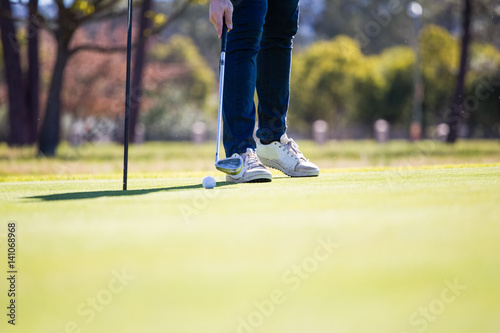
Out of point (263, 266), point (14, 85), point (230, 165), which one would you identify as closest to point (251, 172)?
point (230, 165)

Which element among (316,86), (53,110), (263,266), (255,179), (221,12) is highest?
(221,12)

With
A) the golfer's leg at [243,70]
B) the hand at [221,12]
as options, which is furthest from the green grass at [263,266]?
the hand at [221,12]

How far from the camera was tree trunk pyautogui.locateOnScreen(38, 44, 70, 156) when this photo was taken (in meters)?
13.1

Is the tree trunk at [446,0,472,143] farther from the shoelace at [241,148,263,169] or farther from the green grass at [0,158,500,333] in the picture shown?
the green grass at [0,158,500,333]

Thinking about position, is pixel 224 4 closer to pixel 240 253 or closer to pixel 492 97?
pixel 240 253

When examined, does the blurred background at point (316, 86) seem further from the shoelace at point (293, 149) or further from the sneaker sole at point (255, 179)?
the sneaker sole at point (255, 179)

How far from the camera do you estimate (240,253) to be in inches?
59.1

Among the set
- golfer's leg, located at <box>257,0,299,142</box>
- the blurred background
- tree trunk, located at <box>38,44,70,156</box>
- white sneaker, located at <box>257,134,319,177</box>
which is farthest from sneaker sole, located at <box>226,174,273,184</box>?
the blurred background

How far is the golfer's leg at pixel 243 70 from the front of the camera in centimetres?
346

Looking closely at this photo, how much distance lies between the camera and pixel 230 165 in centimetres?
317

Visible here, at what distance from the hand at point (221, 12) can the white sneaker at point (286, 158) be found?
0.83 m

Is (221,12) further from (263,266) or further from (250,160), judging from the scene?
(263,266)

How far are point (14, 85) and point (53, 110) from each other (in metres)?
3.42

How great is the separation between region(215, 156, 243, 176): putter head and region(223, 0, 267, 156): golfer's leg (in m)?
0.25
